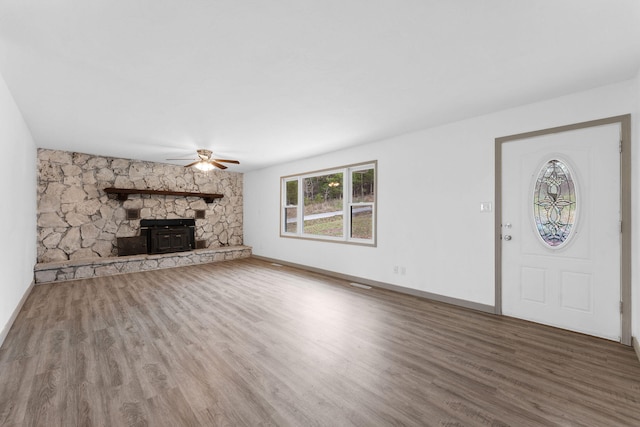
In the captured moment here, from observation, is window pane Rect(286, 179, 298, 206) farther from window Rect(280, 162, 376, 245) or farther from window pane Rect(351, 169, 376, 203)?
window pane Rect(351, 169, 376, 203)

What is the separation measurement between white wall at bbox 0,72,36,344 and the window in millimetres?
4374

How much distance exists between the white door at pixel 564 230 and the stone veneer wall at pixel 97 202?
6860mm

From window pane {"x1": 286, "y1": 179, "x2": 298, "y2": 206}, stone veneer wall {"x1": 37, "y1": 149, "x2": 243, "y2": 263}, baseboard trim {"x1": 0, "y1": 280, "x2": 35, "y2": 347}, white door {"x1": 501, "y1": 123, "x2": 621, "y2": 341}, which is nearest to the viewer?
baseboard trim {"x1": 0, "y1": 280, "x2": 35, "y2": 347}

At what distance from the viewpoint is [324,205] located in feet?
19.1

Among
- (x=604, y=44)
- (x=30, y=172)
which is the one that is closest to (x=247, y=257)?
(x=30, y=172)

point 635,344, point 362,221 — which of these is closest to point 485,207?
point 635,344

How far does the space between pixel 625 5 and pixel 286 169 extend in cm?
565

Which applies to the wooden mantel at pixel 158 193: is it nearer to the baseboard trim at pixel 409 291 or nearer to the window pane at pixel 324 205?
the window pane at pixel 324 205

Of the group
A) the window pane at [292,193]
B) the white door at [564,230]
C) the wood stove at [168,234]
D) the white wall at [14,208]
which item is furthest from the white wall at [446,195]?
the white wall at [14,208]

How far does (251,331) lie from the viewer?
9.45 feet

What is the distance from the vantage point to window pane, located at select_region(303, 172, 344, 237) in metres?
5.49

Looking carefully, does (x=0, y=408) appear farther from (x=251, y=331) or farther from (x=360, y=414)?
(x=360, y=414)

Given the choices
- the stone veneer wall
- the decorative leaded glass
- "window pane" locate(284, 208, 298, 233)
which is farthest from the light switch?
the stone veneer wall

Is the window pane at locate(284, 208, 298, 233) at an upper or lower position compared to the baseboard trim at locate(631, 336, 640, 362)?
upper
